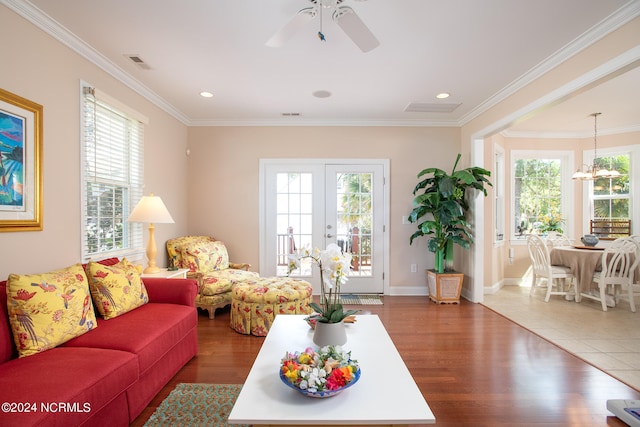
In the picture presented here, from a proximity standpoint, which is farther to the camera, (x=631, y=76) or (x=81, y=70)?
(x=631, y=76)

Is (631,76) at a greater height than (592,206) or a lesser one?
greater

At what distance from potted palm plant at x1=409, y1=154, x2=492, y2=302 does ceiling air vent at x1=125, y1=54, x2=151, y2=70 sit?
3.53 m

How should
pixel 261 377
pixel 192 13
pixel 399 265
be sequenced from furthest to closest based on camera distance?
pixel 399 265, pixel 192 13, pixel 261 377

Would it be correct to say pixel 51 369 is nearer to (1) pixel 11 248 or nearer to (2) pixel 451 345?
(1) pixel 11 248

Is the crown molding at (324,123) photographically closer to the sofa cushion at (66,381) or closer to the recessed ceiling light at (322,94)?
the recessed ceiling light at (322,94)

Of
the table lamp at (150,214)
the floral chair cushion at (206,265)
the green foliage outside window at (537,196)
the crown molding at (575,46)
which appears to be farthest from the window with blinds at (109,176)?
the green foliage outside window at (537,196)

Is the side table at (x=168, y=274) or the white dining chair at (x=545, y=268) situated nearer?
the side table at (x=168, y=274)

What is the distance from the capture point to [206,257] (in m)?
4.04

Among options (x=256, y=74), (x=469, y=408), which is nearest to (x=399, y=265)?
(x=469, y=408)

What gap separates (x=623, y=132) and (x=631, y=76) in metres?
2.67

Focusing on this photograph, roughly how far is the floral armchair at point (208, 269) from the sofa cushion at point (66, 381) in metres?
1.92

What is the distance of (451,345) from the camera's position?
9.84ft

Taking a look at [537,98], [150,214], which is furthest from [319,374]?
[537,98]

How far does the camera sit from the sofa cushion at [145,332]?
6.19 feet
